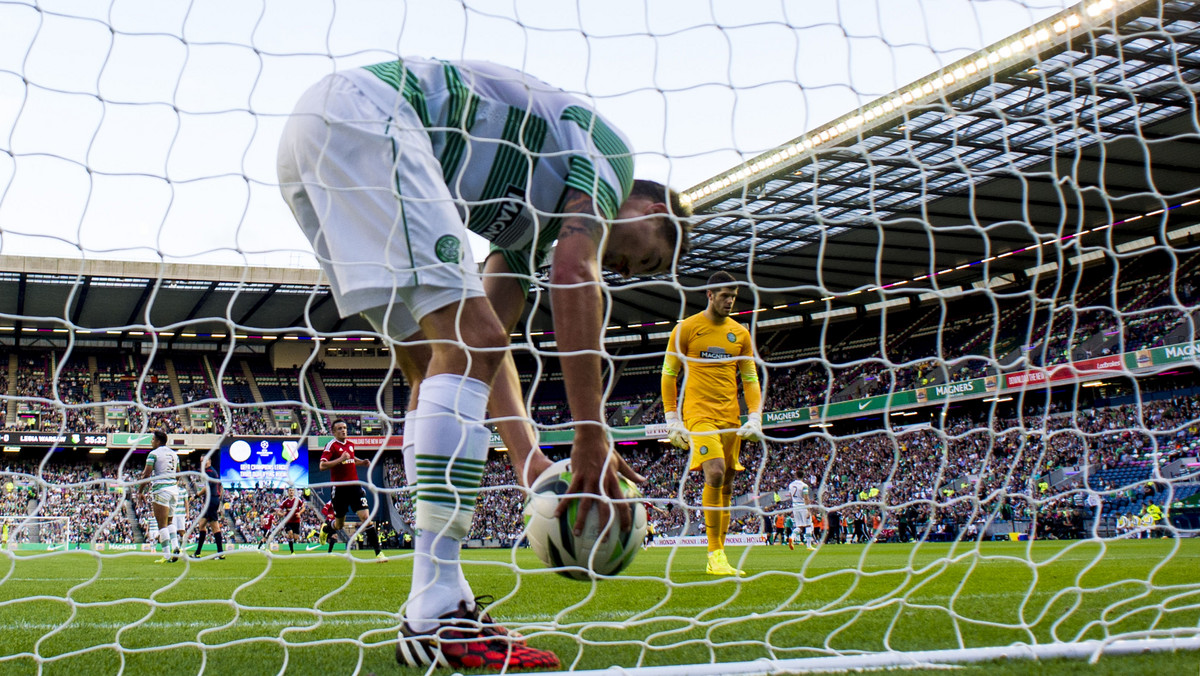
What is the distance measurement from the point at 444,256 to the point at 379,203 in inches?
7.8

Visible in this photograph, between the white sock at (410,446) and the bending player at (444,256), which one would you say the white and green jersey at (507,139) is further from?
the white sock at (410,446)

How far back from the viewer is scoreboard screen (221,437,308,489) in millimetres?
23109

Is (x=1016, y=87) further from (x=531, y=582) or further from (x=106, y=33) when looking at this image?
(x=106, y=33)

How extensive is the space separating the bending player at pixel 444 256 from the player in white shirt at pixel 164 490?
590 centimetres

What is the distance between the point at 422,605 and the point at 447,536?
161mm

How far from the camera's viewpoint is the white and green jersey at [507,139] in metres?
2.17

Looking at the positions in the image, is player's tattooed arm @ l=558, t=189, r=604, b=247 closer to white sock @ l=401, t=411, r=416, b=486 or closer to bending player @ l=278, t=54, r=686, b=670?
bending player @ l=278, t=54, r=686, b=670

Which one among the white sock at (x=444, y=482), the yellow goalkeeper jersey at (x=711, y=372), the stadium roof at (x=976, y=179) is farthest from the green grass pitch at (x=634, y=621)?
the stadium roof at (x=976, y=179)

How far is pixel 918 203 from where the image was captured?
14789 millimetres

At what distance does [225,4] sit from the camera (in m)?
2.28

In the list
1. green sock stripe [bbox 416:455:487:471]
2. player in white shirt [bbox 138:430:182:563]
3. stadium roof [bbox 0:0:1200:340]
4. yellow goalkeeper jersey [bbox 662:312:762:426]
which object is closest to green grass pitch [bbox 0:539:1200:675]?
green sock stripe [bbox 416:455:487:471]

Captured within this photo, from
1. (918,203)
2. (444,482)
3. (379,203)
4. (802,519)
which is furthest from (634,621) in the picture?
(918,203)

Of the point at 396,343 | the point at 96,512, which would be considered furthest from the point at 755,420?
the point at 96,512

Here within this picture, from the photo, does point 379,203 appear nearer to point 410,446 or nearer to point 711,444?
point 410,446
